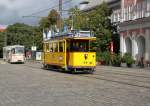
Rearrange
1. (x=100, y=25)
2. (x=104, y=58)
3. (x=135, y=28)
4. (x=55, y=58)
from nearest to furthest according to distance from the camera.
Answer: (x=55, y=58)
(x=135, y=28)
(x=104, y=58)
(x=100, y=25)

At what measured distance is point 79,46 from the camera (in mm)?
36500

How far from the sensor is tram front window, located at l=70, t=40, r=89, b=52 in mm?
36281

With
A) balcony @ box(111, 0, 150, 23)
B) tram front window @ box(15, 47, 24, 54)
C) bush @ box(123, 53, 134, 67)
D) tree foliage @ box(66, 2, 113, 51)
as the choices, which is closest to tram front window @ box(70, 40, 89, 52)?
bush @ box(123, 53, 134, 67)

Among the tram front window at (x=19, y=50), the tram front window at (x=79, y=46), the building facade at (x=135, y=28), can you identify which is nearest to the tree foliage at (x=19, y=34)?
the tram front window at (x=19, y=50)

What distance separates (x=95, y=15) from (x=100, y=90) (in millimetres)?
52426

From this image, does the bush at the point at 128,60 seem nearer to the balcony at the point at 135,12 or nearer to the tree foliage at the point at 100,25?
the balcony at the point at 135,12

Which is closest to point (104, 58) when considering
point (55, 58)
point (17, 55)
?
point (17, 55)

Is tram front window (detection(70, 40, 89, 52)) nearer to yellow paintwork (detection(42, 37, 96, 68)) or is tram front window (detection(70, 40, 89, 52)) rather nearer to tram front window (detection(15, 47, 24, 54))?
yellow paintwork (detection(42, 37, 96, 68))

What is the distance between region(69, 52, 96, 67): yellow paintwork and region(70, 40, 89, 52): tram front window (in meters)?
0.36

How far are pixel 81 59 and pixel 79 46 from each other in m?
1.20

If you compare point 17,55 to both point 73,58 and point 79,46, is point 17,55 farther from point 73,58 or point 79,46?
point 73,58

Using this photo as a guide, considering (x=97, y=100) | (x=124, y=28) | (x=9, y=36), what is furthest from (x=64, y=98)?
(x=9, y=36)

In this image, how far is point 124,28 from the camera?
6694cm

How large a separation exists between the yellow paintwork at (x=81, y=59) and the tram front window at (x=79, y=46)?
1.17 ft
